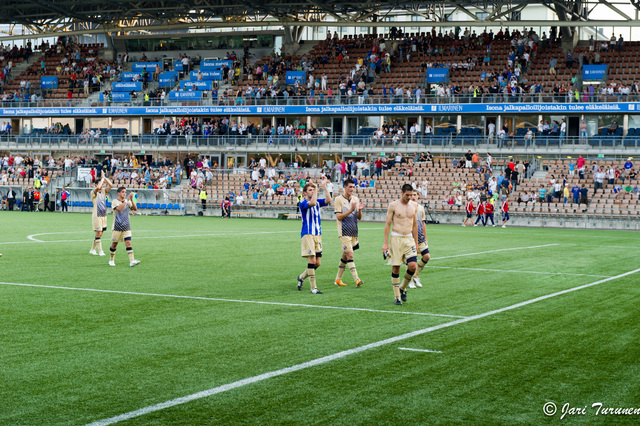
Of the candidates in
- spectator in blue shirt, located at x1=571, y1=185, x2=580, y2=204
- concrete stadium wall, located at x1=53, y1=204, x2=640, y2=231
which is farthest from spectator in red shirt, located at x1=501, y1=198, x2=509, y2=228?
spectator in blue shirt, located at x1=571, y1=185, x2=580, y2=204

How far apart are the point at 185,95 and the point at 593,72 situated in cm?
3159

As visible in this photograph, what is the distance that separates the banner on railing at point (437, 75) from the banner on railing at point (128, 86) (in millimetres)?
25352

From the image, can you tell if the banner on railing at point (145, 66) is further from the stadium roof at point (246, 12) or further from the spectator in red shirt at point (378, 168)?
the spectator in red shirt at point (378, 168)

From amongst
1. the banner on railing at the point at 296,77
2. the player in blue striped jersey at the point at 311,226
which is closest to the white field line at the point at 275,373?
the player in blue striped jersey at the point at 311,226

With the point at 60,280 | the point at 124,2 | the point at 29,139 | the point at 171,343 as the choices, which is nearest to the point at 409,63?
the point at 124,2

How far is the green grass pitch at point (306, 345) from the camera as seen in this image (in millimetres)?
6398

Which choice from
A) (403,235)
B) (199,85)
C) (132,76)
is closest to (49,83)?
(132,76)

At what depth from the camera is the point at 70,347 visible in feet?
Result: 28.3

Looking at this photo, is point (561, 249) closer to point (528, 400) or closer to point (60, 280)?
point (60, 280)

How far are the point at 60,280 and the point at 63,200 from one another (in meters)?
39.6

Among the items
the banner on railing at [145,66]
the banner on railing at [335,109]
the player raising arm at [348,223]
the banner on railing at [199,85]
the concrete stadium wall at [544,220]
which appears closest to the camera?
the player raising arm at [348,223]

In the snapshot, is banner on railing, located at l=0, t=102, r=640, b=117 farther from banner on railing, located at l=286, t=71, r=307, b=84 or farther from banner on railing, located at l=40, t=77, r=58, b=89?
banner on railing, located at l=286, t=71, r=307, b=84

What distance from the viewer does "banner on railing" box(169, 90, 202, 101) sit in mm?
60250

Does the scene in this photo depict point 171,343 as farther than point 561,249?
No
